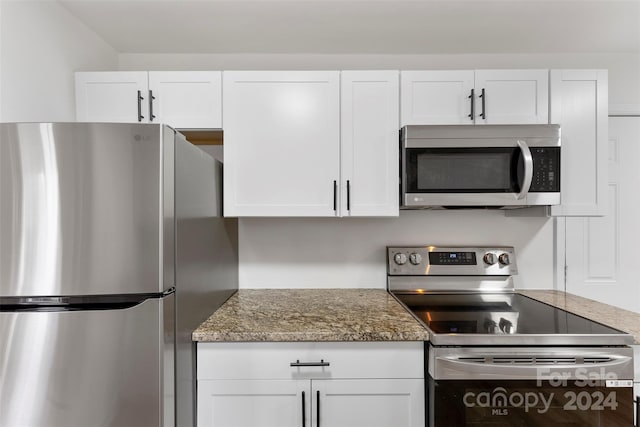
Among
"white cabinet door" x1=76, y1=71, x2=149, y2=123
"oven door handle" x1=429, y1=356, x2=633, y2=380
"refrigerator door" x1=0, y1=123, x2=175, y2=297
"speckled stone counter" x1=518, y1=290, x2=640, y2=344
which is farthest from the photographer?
"white cabinet door" x1=76, y1=71, x2=149, y2=123

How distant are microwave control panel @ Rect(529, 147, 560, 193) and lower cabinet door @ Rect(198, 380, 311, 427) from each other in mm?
1469

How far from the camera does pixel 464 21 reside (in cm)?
183

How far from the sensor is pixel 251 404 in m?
1.42

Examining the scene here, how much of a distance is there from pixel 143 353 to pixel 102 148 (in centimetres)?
65

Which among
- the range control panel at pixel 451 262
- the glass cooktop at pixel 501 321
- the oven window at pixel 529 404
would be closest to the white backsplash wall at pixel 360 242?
the range control panel at pixel 451 262

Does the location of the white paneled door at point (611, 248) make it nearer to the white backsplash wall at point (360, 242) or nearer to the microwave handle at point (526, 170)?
the white backsplash wall at point (360, 242)

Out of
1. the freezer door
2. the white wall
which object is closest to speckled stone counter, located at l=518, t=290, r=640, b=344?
the freezer door

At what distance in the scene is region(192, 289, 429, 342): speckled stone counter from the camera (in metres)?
1.41

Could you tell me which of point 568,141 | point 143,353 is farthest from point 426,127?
point 143,353

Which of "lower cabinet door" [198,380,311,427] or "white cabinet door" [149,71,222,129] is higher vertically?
"white cabinet door" [149,71,222,129]

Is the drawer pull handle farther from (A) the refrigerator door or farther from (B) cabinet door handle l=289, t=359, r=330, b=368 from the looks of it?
(A) the refrigerator door

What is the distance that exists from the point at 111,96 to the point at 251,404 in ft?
5.26

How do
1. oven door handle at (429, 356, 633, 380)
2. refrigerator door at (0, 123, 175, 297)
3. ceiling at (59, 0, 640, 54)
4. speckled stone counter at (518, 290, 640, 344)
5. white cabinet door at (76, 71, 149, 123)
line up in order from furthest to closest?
white cabinet door at (76, 71, 149, 123) < ceiling at (59, 0, 640, 54) < speckled stone counter at (518, 290, 640, 344) < oven door handle at (429, 356, 633, 380) < refrigerator door at (0, 123, 175, 297)

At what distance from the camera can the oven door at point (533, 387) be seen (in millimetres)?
1349
